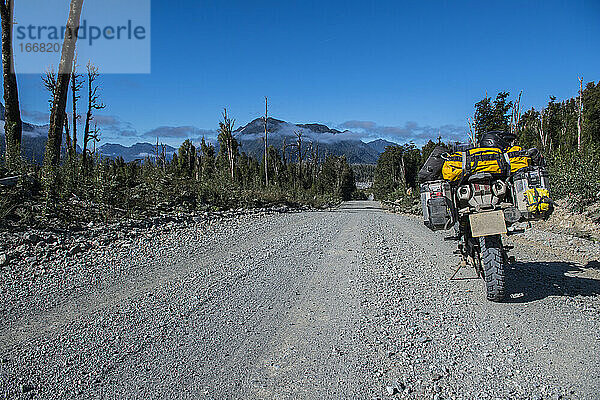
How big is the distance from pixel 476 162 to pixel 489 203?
573mm

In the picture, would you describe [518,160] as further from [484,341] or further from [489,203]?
[484,341]

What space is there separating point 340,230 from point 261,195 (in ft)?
31.2

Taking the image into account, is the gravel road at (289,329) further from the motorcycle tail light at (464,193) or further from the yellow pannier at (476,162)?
the yellow pannier at (476,162)

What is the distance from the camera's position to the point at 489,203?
5.54m

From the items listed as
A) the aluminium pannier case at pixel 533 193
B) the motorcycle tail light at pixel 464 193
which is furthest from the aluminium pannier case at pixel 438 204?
the aluminium pannier case at pixel 533 193

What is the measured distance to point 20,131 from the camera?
10.8m

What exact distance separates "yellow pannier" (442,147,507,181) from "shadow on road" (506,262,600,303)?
1622 millimetres

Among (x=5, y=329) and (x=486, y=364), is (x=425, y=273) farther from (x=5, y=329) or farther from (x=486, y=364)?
(x=5, y=329)

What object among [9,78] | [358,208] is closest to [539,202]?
[9,78]

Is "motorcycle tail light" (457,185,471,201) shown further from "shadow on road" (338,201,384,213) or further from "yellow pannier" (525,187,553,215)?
"shadow on road" (338,201,384,213)

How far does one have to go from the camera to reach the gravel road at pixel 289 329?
3.15m

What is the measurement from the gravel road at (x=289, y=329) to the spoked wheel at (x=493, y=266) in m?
0.19

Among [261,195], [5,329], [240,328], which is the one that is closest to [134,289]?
[5,329]

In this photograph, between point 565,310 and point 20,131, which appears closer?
point 565,310
